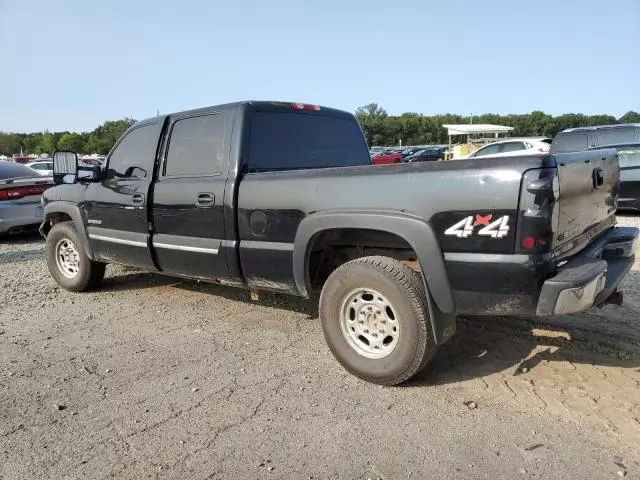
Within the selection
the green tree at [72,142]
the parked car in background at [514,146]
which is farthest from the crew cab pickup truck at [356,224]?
the green tree at [72,142]

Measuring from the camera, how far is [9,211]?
8.87 m

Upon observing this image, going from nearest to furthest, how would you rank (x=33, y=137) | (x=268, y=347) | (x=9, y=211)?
(x=268, y=347) < (x=9, y=211) < (x=33, y=137)

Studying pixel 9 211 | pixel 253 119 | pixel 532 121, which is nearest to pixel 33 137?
pixel 532 121

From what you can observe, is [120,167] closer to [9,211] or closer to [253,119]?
[253,119]

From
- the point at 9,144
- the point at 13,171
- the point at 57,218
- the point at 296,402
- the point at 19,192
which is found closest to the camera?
the point at 296,402

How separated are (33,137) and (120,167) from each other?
9479 cm

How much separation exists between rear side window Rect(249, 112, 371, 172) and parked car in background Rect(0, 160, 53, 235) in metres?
6.43

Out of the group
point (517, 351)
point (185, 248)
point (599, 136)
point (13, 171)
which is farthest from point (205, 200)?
point (599, 136)

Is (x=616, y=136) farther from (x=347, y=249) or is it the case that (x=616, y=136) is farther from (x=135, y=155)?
(x=135, y=155)

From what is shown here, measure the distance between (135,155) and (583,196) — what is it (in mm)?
4009

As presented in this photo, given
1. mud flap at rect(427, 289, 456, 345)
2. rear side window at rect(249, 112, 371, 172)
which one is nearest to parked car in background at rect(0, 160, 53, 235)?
rear side window at rect(249, 112, 371, 172)

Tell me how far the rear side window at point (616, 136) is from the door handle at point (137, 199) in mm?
12018

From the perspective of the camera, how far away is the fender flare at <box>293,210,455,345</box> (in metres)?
3.05

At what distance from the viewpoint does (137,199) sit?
488cm
